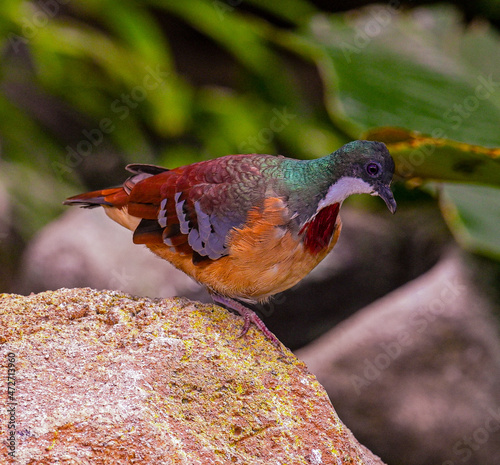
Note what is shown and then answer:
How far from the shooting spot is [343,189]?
2.97 metres

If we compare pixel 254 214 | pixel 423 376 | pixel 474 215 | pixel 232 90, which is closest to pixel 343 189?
pixel 254 214

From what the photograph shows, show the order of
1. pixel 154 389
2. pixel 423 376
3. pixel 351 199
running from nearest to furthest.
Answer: pixel 154 389 → pixel 423 376 → pixel 351 199

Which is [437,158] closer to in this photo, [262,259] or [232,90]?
[262,259]

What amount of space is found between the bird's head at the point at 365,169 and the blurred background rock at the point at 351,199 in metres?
1.02

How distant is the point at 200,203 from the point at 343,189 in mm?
676

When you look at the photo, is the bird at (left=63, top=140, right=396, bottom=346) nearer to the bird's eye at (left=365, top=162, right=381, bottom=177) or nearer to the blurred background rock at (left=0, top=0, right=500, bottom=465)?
the bird's eye at (left=365, top=162, right=381, bottom=177)

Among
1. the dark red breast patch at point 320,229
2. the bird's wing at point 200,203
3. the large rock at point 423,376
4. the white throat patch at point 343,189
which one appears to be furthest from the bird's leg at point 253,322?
the large rock at point 423,376

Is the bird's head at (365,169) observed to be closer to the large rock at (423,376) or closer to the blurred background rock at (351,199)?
the blurred background rock at (351,199)

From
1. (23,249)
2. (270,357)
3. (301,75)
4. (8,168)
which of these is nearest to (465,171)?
(270,357)

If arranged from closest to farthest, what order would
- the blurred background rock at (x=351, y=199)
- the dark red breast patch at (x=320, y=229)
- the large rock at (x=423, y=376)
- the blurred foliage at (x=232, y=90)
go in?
the dark red breast patch at (x=320, y=229), the blurred foliage at (x=232, y=90), the blurred background rock at (x=351, y=199), the large rock at (x=423, y=376)

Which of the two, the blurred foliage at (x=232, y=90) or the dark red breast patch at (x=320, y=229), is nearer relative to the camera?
the dark red breast patch at (x=320, y=229)

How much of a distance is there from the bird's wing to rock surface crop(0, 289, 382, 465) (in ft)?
1.04

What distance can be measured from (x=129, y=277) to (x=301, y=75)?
5.64 metres

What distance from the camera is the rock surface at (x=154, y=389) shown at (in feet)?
7.76
